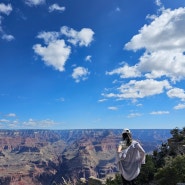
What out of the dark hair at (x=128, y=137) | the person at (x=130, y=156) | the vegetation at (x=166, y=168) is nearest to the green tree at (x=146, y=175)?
the vegetation at (x=166, y=168)

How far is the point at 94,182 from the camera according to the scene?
70.0 meters

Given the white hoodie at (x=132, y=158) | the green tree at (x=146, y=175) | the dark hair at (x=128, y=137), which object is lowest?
the green tree at (x=146, y=175)

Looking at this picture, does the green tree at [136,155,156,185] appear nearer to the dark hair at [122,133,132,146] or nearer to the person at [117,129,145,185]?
the person at [117,129,145,185]

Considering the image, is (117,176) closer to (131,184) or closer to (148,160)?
(148,160)

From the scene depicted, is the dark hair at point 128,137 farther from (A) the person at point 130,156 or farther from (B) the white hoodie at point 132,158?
(B) the white hoodie at point 132,158

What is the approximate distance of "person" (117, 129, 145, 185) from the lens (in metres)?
12.2

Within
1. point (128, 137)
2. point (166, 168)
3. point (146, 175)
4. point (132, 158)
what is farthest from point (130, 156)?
point (146, 175)

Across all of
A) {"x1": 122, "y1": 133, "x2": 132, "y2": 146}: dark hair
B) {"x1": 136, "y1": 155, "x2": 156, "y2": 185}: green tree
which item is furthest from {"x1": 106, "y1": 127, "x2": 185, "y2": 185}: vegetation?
{"x1": 122, "y1": 133, "x2": 132, "y2": 146}: dark hair

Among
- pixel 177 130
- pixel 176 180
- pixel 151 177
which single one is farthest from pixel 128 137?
pixel 177 130

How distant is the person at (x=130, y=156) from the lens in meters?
12.2

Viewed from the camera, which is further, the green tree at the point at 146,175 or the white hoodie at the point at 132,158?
the green tree at the point at 146,175

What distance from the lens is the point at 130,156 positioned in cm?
1230

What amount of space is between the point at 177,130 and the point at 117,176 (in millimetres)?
24479

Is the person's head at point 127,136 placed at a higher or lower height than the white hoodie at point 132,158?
→ higher
